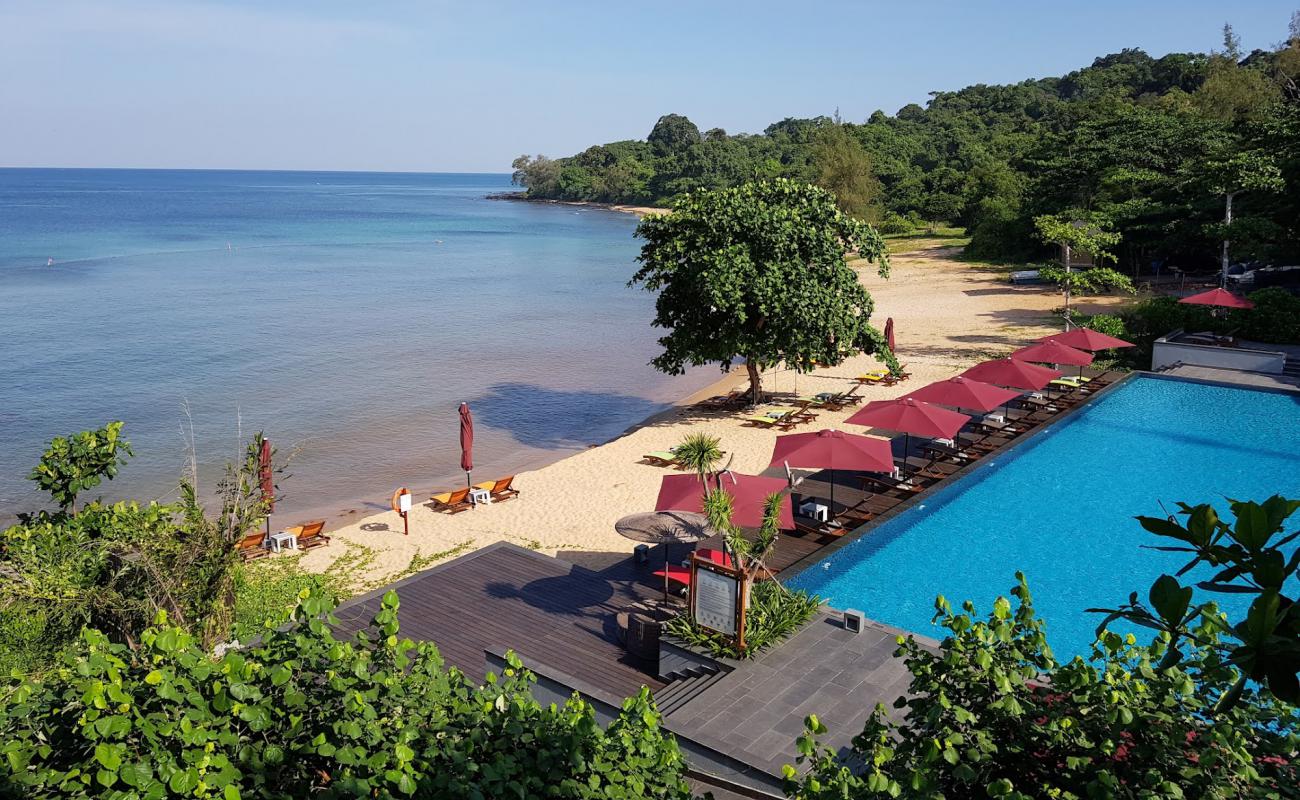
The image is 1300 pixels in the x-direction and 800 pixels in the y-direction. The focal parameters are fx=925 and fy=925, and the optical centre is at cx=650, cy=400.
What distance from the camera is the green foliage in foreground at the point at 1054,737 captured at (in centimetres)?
398

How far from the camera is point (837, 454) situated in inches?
570

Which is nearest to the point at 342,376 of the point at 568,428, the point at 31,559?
the point at 568,428

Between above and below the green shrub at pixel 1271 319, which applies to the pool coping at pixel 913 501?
below

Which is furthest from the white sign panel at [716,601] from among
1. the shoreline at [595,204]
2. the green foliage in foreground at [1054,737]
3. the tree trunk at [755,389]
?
the shoreline at [595,204]

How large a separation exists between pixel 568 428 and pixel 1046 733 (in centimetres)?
2238

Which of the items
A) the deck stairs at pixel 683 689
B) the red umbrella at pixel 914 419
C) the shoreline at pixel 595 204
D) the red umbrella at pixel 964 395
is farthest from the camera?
the shoreline at pixel 595 204

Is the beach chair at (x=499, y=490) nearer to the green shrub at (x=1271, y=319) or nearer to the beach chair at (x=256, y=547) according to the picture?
the beach chair at (x=256, y=547)

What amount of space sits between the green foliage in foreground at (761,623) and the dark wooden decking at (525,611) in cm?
64

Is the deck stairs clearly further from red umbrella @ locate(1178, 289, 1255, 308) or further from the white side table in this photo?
red umbrella @ locate(1178, 289, 1255, 308)

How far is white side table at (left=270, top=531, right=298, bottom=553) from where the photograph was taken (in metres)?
16.1

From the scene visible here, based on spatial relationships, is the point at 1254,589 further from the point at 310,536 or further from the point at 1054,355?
the point at 1054,355

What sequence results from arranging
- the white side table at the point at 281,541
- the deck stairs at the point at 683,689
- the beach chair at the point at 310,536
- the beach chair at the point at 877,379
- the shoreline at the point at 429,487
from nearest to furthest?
1. the deck stairs at the point at 683,689
2. the white side table at the point at 281,541
3. the beach chair at the point at 310,536
4. the shoreline at the point at 429,487
5. the beach chair at the point at 877,379

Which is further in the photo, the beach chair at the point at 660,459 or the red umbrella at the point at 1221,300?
the red umbrella at the point at 1221,300

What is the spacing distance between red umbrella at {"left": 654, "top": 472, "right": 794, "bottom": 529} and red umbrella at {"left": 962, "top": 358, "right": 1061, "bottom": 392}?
8.85m
